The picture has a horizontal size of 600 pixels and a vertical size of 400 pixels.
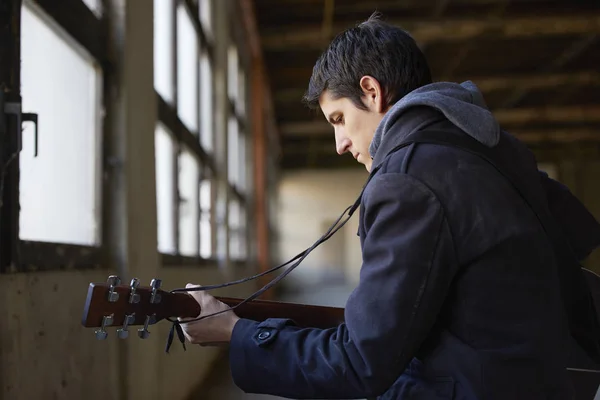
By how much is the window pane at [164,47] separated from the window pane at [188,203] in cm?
52

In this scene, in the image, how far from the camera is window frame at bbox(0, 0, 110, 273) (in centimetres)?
158

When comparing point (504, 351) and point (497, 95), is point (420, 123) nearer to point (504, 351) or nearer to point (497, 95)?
point (504, 351)

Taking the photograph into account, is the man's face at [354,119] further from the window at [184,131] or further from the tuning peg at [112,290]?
the window at [184,131]

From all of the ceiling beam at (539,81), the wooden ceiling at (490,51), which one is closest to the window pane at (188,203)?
the wooden ceiling at (490,51)

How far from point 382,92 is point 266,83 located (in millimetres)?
9969

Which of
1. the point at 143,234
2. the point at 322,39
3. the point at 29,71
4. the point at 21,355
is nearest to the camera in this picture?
the point at 21,355

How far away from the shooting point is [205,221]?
202 inches

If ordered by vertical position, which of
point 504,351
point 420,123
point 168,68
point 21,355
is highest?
point 168,68

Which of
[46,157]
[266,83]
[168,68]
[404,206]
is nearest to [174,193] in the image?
[168,68]

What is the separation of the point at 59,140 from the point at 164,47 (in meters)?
1.81

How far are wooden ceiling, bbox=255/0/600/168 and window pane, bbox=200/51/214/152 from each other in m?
3.23

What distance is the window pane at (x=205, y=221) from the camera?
4984mm

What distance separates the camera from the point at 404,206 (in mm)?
1024

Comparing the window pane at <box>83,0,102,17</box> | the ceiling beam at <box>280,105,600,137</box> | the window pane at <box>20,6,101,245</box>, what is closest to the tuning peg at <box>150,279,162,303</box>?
the window pane at <box>20,6,101,245</box>
